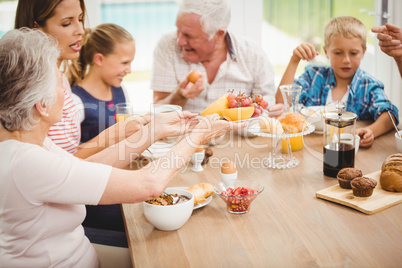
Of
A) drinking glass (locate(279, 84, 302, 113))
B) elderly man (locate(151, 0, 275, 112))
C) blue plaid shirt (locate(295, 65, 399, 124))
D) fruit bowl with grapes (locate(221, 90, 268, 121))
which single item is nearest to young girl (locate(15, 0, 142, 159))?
fruit bowl with grapes (locate(221, 90, 268, 121))

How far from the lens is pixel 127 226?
1238mm

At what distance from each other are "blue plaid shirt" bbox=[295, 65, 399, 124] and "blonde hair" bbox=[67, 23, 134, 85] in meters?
1.05

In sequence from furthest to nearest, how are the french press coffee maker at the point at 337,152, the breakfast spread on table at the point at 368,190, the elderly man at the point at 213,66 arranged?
1. the elderly man at the point at 213,66
2. the french press coffee maker at the point at 337,152
3. the breakfast spread on table at the point at 368,190

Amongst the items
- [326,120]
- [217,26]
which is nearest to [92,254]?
[326,120]

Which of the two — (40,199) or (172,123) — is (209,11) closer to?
(172,123)

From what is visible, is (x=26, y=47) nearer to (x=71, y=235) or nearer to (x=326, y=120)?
(x=71, y=235)

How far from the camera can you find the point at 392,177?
1335mm

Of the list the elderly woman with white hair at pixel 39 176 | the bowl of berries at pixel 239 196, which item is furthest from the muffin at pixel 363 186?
the elderly woman with white hair at pixel 39 176

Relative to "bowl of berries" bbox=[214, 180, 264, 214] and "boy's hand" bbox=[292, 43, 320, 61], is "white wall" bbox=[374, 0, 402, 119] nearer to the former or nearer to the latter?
"boy's hand" bbox=[292, 43, 320, 61]

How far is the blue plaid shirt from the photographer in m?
2.10

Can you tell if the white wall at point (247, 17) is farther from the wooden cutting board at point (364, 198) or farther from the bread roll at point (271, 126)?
the wooden cutting board at point (364, 198)

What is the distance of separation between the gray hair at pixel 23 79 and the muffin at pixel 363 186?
93 centimetres

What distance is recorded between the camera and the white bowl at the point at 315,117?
1990 millimetres

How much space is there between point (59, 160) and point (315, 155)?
1.09 metres
